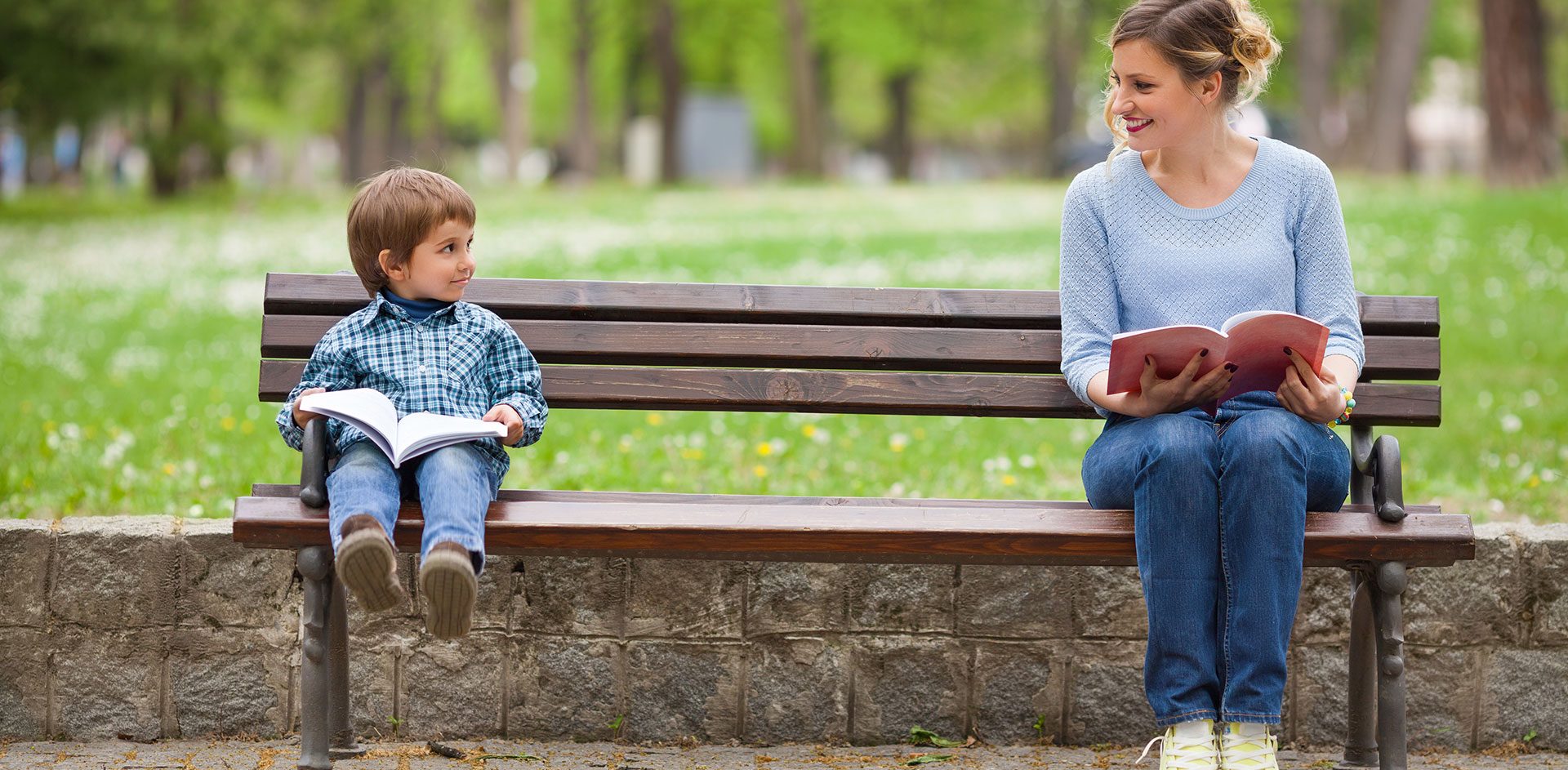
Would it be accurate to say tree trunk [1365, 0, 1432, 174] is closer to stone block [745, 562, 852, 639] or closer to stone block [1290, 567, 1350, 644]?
stone block [1290, 567, 1350, 644]

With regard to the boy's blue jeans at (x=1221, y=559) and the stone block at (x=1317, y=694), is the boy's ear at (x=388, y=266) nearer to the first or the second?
the boy's blue jeans at (x=1221, y=559)

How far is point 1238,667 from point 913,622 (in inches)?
37.4

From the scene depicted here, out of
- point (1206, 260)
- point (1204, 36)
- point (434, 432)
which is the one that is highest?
point (1204, 36)

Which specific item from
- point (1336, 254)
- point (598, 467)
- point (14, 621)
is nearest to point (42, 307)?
point (598, 467)

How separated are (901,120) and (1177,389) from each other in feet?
129

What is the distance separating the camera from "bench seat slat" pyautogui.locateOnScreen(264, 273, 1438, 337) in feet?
12.1

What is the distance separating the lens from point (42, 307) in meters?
11.9

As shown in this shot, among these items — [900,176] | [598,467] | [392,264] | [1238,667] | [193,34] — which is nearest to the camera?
[1238,667]

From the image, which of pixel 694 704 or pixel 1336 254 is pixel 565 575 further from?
pixel 1336 254

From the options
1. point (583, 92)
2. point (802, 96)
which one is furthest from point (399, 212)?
point (583, 92)

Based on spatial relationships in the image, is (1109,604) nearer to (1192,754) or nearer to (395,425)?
(1192,754)

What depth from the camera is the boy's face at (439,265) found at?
334 cm

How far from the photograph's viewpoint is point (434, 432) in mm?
3123

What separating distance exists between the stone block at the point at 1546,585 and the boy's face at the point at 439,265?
2.49 m
